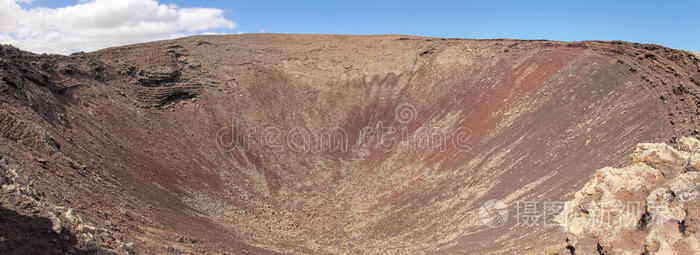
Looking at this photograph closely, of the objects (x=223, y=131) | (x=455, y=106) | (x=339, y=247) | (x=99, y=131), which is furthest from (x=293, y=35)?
(x=339, y=247)

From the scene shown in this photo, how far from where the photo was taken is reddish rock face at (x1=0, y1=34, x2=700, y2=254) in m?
17.5

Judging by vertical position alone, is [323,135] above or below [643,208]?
below

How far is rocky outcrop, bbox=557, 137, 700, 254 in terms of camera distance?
868 cm

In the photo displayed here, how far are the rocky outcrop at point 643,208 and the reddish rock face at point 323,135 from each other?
2.60m

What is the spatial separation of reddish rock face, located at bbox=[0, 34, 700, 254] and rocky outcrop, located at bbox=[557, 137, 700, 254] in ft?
8.53

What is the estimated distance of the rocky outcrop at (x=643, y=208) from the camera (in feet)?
28.5

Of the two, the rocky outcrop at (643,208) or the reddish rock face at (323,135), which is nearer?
the rocky outcrop at (643,208)

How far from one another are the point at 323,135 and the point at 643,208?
26182 mm

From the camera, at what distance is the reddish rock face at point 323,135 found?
57.3ft

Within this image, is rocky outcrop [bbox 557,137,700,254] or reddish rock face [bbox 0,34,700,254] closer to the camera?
rocky outcrop [bbox 557,137,700,254]

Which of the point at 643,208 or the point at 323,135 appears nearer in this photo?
the point at 643,208

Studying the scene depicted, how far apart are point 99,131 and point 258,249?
1239 centimetres

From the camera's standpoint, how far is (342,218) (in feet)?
84.0

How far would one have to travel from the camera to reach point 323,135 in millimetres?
34906
